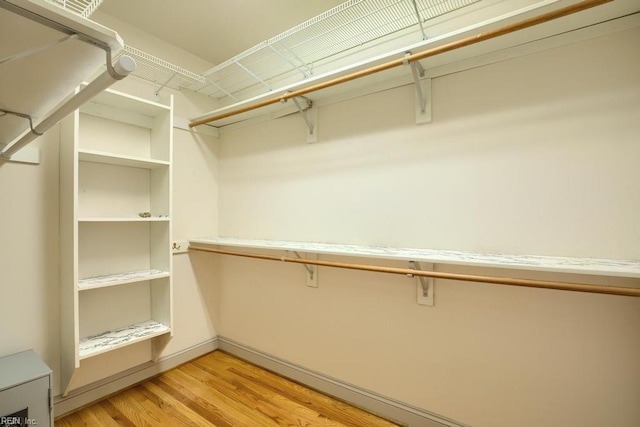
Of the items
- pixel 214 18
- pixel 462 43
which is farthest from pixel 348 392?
pixel 214 18

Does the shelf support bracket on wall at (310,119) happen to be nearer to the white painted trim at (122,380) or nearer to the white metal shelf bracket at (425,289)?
the white metal shelf bracket at (425,289)

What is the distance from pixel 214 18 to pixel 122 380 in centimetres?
260

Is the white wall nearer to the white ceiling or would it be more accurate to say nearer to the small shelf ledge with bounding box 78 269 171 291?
the white ceiling

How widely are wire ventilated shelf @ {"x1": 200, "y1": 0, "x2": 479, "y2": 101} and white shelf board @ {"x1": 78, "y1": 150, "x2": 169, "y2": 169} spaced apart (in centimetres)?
80

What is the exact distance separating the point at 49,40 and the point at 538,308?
6.35ft

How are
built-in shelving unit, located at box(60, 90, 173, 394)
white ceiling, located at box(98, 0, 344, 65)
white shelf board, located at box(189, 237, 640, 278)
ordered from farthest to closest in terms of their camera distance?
white ceiling, located at box(98, 0, 344, 65) → built-in shelving unit, located at box(60, 90, 173, 394) → white shelf board, located at box(189, 237, 640, 278)

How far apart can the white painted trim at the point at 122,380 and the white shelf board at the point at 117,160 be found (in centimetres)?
146

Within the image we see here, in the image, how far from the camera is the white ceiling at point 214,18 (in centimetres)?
182

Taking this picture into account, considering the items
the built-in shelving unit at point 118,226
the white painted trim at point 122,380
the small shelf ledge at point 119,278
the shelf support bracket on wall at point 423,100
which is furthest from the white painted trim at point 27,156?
the shelf support bracket on wall at point 423,100

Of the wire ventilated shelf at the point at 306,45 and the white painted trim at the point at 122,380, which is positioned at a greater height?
the wire ventilated shelf at the point at 306,45

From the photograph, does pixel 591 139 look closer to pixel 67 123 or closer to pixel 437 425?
pixel 437 425

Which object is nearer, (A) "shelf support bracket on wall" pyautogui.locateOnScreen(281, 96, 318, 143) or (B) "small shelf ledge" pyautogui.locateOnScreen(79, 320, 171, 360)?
(B) "small shelf ledge" pyautogui.locateOnScreen(79, 320, 171, 360)

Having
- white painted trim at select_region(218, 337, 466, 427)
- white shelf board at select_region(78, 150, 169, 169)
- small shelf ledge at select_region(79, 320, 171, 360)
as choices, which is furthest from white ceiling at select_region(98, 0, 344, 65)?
white painted trim at select_region(218, 337, 466, 427)

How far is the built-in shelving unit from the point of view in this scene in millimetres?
1700
